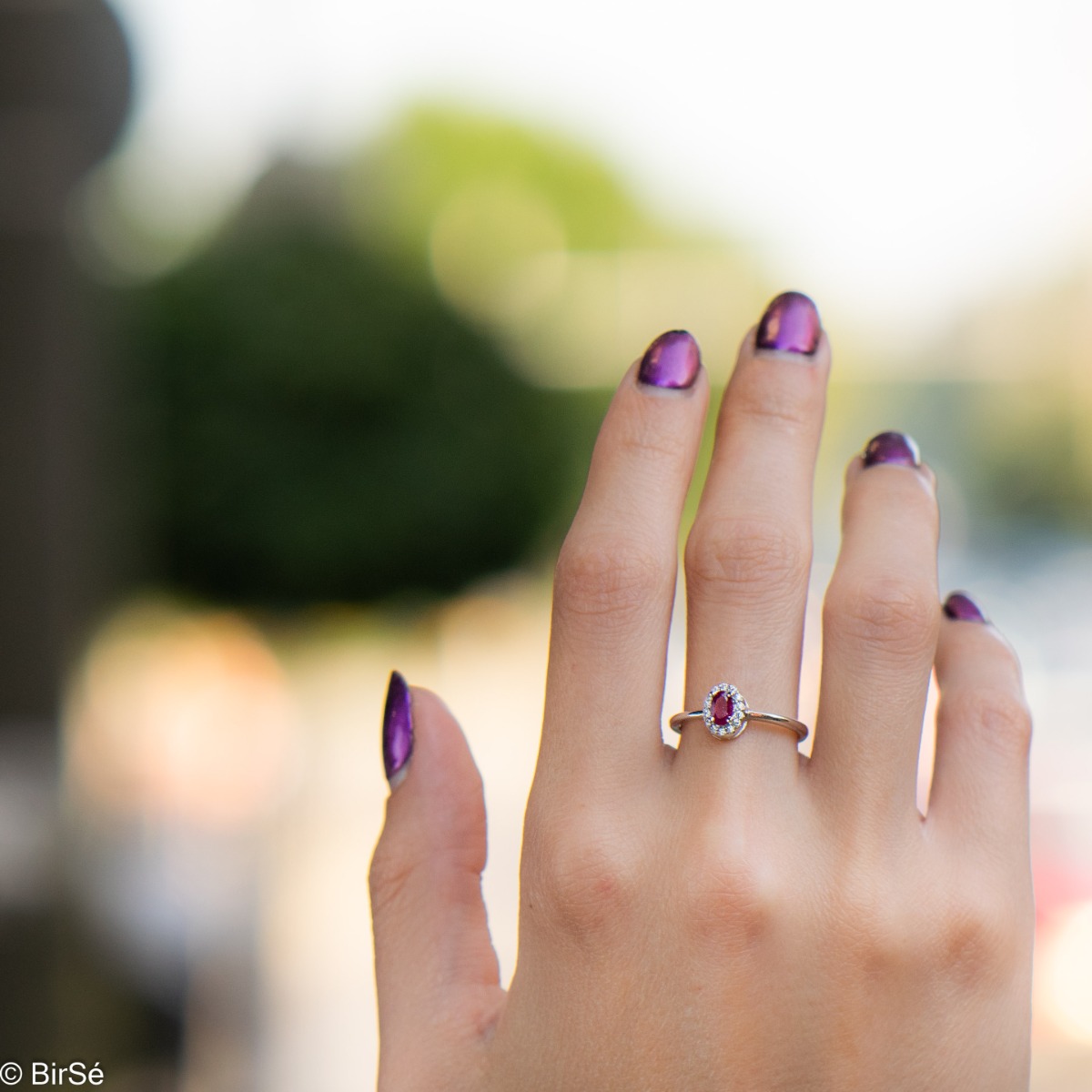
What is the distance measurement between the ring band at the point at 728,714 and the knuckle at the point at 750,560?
0.08 m

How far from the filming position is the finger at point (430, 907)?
3.02 feet

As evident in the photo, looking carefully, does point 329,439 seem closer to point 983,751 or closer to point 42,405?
point 42,405

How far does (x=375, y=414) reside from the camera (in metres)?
7.52

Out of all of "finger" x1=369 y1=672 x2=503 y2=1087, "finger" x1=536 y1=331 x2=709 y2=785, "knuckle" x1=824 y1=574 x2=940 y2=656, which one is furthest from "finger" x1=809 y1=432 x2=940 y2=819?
"finger" x1=369 y1=672 x2=503 y2=1087

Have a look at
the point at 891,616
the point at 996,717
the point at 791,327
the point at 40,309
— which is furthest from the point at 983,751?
the point at 40,309

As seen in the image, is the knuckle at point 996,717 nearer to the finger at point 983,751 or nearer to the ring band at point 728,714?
the finger at point 983,751

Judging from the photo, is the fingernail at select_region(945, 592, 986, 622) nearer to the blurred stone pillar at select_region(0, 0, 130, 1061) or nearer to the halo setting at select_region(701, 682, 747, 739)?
the halo setting at select_region(701, 682, 747, 739)

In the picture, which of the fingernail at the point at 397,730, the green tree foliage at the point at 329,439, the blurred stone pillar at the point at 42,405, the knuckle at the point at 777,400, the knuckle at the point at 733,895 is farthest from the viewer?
the green tree foliage at the point at 329,439

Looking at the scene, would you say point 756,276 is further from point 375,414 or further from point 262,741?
point 262,741

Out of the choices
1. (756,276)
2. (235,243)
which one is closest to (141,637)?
(235,243)

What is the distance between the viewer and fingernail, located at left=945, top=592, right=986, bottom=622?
1.06 m

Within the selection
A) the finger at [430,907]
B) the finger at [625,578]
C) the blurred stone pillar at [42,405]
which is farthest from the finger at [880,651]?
the blurred stone pillar at [42,405]

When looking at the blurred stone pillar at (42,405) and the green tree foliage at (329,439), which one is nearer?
the blurred stone pillar at (42,405)

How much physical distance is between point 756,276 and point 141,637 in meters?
11.0
